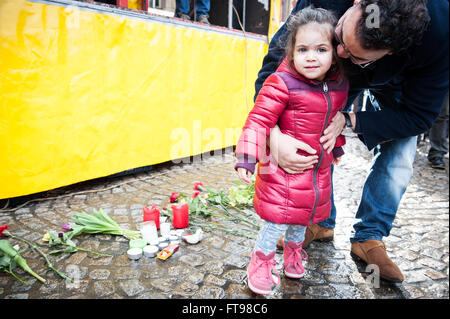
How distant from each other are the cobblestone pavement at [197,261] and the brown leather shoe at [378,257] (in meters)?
0.06

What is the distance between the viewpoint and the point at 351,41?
1.27 m

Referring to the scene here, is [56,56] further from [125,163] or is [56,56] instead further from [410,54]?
[410,54]

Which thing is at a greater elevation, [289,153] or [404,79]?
[404,79]

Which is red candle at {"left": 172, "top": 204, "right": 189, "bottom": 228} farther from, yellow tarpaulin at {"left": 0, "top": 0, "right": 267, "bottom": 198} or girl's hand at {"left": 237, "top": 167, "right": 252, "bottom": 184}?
yellow tarpaulin at {"left": 0, "top": 0, "right": 267, "bottom": 198}

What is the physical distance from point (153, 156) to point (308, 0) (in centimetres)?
246

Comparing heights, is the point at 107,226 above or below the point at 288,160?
below

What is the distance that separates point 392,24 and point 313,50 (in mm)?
324

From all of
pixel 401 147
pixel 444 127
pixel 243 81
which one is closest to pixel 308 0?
pixel 401 147

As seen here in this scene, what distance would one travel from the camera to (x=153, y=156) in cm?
349

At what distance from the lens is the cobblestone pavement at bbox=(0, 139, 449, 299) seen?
1626 mm

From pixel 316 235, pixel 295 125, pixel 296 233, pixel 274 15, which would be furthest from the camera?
pixel 274 15

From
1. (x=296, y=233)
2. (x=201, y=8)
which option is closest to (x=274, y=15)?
(x=201, y=8)

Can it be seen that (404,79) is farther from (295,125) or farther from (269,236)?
(269,236)

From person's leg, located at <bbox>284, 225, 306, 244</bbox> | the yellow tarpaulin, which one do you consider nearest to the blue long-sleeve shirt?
person's leg, located at <bbox>284, 225, 306, 244</bbox>
